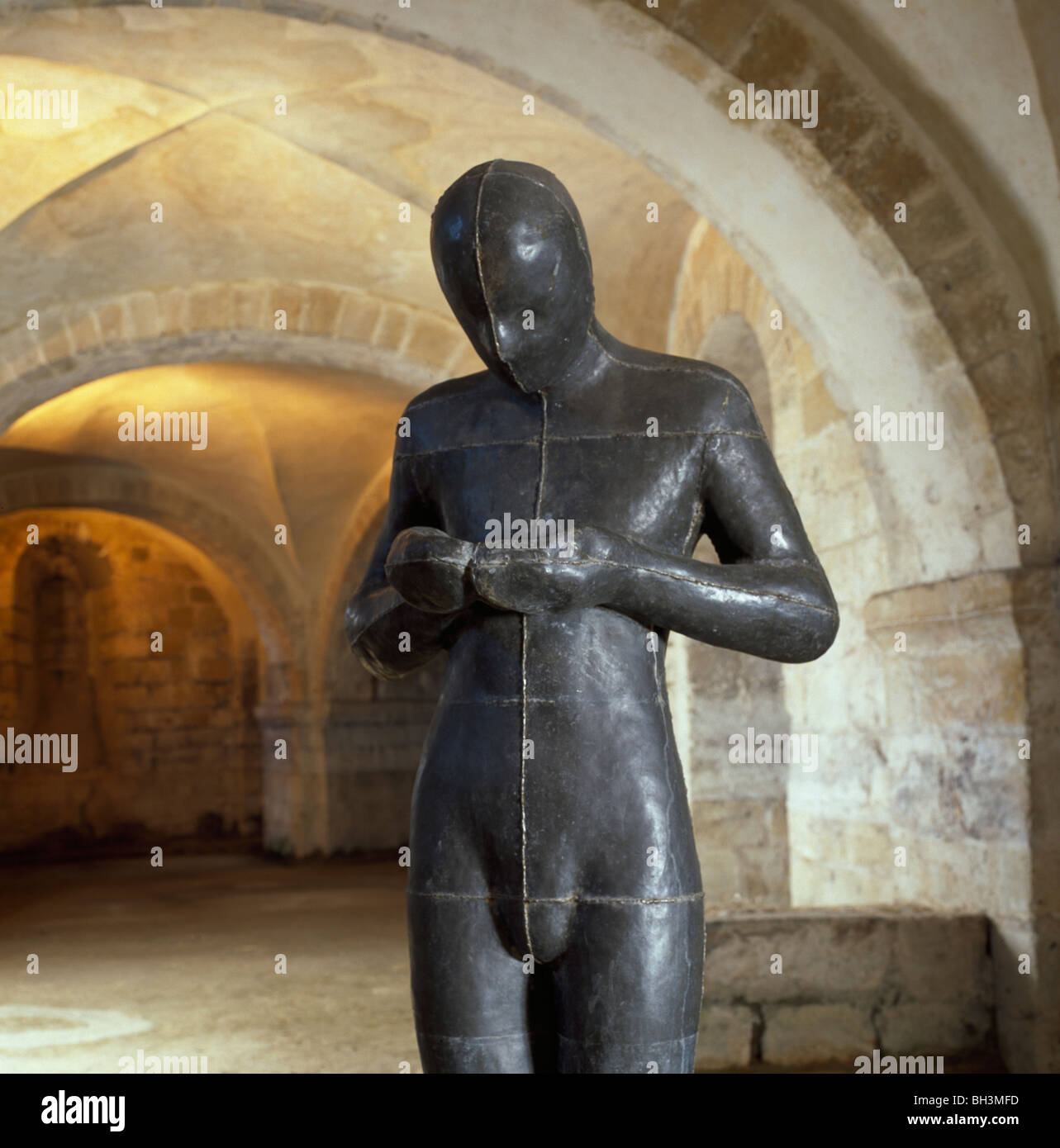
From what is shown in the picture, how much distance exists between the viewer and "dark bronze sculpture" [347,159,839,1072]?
187cm

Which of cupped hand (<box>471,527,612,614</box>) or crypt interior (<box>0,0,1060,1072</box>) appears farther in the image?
crypt interior (<box>0,0,1060,1072</box>)

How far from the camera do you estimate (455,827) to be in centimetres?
194

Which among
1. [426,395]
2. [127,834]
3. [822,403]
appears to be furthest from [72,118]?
[127,834]

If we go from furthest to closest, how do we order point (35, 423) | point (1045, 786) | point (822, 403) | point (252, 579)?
point (252, 579)
point (35, 423)
point (822, 403)
point (1045, 786)

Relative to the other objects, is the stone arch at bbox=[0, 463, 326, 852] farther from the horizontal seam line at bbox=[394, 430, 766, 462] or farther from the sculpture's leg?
the sculpture's leg

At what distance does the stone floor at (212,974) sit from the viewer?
5816 millimetres

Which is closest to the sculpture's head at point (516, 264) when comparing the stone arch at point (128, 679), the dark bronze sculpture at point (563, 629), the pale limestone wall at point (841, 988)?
the dark bronze sculpture at point (563, 629)

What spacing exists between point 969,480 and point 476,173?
10.1ft

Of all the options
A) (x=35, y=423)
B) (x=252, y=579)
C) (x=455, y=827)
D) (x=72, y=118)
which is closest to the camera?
(x=455, y=827)

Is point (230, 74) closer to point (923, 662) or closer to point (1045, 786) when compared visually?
point (923, 662)

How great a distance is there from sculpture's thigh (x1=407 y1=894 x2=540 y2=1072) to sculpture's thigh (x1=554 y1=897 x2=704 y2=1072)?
0.21 ft

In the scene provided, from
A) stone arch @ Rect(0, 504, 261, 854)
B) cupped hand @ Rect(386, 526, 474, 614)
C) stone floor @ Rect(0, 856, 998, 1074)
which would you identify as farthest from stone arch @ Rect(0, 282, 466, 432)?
stone arch @ Rect(0, 504, 261, 854)

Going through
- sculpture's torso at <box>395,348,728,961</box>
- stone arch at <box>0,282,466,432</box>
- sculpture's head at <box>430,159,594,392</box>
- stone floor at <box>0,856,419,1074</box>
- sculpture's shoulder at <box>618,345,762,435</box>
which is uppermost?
stone arch at <box>0,282,466,432</box>

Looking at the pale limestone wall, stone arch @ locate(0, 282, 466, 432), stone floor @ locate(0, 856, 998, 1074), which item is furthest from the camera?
stone arch @ locate(0, 282, 466, 432)
